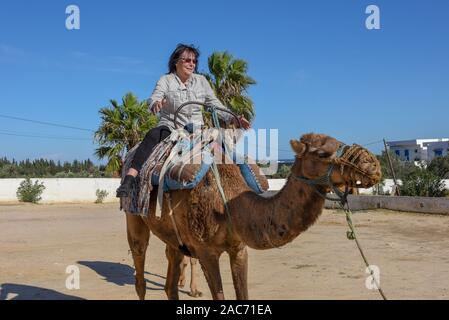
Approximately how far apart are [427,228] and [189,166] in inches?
505

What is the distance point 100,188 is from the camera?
35594 millimetres

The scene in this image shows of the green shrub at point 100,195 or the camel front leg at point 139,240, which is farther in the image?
the green shrub at point 100,195

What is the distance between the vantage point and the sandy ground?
26.9 ft

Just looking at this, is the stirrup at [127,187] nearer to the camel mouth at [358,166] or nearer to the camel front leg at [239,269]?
the camel front leg at [239,269]

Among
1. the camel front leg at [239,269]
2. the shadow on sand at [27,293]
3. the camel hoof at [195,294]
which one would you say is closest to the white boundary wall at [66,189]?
the shadow on sand at [27,293]

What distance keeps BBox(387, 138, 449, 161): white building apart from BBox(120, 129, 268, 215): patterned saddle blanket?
73896 mm

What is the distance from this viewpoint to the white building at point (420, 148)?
77.7m

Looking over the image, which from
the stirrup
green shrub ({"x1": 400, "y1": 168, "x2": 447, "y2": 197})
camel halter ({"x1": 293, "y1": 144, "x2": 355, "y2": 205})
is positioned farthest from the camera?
green shrub ({"x1": 400, "y1": 168, "x2": 447, "y2": 197})

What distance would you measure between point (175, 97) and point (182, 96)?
0.30 feet

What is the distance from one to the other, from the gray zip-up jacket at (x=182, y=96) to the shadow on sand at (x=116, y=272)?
11.8ft

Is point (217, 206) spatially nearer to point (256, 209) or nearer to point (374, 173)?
point (256, 209)

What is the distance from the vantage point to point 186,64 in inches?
239

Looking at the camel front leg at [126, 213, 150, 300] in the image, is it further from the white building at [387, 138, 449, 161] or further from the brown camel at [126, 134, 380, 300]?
the white building at [387, 138, 449, 161]

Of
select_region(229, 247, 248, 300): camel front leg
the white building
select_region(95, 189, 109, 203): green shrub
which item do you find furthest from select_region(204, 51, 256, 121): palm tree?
the white building
